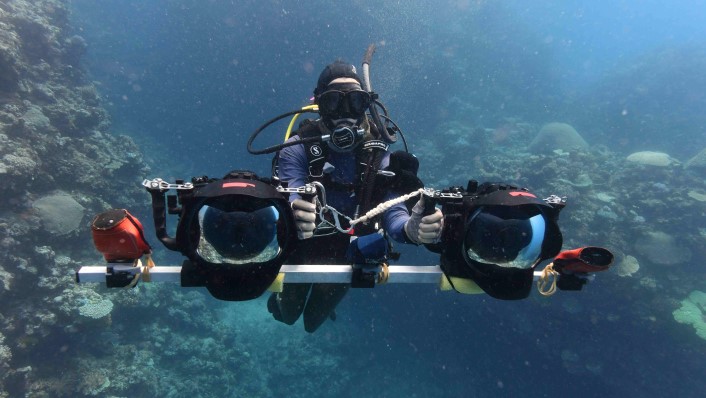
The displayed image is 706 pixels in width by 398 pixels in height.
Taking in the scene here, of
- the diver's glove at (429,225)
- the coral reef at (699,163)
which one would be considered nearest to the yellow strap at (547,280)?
the diver's glove at (429,225)

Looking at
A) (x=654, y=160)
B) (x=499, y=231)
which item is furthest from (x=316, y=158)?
(x=654, y=160)

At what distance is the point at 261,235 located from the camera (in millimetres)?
1554

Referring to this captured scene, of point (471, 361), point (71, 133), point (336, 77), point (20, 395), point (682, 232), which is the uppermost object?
point (336, 77)

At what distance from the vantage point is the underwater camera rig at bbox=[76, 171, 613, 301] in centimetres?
152

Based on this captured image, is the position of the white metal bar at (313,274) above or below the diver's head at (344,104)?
below

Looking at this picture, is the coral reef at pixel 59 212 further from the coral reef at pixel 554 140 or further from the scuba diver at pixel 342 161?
the coral reef at pixel 554 140

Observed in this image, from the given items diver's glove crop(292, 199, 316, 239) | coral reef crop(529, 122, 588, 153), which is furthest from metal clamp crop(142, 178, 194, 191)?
coral reef crop(529, 122, 588, 153)

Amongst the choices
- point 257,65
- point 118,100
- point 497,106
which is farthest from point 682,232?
point 118,100

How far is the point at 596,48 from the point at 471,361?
60.7 m

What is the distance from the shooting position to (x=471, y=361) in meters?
11.5

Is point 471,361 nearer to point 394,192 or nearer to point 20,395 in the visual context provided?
point 394,192

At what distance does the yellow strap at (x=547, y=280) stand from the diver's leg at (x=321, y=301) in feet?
8.53

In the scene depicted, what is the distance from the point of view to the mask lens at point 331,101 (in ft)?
11.3

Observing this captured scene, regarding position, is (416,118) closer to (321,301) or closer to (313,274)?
(321,301)
